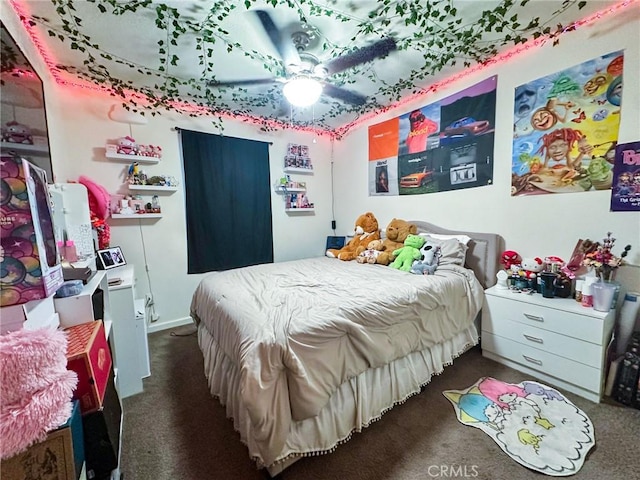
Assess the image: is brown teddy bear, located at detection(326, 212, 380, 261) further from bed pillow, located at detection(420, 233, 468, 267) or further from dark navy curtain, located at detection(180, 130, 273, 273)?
dark navy curtain, located at detection(180, 130, 273, 273)

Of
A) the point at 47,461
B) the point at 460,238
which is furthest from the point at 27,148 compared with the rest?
the point at 460,238

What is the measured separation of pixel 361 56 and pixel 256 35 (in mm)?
865

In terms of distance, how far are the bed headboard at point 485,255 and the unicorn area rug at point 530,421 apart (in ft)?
2.94

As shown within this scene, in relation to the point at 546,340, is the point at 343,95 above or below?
above

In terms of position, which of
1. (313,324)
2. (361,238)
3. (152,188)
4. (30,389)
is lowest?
(313,324)

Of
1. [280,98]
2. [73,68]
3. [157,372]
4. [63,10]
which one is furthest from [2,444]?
[280,98]

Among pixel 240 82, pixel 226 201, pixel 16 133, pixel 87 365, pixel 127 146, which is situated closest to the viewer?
pixel 87 365

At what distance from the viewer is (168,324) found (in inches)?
120

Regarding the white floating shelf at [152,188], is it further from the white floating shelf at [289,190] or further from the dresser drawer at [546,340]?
the dresser drawer at [546,340]

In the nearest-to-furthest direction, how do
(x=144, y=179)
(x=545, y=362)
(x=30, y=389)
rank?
(x=30, y=389) → (x=545, y=362) → (x=144, y=179)

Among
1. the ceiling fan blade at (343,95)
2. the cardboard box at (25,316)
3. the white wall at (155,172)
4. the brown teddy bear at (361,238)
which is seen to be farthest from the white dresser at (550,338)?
the cardboard box at (25,316)

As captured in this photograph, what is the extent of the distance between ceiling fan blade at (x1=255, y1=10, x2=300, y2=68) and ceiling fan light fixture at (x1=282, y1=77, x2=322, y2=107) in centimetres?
22

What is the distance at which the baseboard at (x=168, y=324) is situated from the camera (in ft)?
9.57

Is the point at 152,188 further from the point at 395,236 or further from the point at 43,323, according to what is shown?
the point at 395,236
